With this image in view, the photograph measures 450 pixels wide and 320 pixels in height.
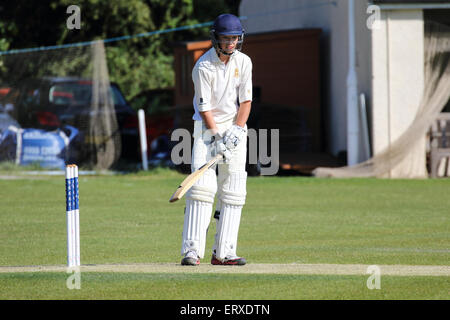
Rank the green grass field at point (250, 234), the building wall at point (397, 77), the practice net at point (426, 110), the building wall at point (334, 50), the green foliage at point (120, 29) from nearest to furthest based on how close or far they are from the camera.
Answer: the green grass field at point (250, 234) → the practice net at point (426, 110) → the building wall at point (397, 77) → the building wall at point (334, 50) → the green foliage at point (120, 29)

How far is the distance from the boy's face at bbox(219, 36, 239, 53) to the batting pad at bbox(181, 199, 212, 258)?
4.64ft

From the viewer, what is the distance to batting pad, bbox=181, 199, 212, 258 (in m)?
8.34

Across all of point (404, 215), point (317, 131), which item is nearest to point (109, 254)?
point (404, 215)

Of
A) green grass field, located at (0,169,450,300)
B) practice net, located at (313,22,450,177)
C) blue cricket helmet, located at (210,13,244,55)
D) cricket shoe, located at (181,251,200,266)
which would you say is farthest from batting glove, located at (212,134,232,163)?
practice net, located at (313,22,450,177)

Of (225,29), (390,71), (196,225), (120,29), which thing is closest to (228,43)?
(225,29)

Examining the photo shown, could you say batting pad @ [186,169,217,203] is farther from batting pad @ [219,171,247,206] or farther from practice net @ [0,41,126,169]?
practice net @ [0,41,126,169]

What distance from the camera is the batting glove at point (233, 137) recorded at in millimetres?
8172

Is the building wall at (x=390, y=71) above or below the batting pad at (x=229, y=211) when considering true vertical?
above

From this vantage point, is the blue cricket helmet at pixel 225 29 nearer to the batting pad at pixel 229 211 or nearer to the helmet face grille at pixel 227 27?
the helmet face grille at pixel 227 27

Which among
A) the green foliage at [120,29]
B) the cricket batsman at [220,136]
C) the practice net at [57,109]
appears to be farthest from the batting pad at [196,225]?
the green foliage at [120,29]

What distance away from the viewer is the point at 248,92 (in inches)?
333

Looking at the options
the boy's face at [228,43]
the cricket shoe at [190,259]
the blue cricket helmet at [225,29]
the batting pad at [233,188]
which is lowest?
the cricket shoe at [190,259]

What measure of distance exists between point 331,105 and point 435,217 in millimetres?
10442

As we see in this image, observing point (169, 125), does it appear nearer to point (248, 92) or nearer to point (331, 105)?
point (331, 105)
